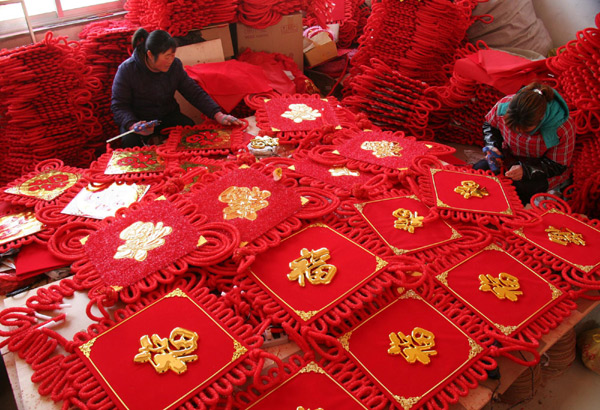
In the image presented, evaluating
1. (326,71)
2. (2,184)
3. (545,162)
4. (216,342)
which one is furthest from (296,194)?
(326,71)

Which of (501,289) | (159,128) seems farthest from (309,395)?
(159,128)

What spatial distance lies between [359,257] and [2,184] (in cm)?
213

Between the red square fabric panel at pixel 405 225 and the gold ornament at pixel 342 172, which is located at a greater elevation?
the gold ornament at pixel 342 172

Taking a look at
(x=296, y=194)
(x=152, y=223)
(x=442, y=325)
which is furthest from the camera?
(x=296, y=194)

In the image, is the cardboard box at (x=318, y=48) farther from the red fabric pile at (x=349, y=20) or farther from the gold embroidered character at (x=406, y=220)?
the gold embroidered character at (x=406, y=220)

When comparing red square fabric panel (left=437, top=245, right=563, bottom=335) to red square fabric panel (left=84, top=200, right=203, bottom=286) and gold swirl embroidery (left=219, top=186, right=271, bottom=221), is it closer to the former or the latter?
gold swirl embroidery (left=219, top=186, right=271, bottom=221)

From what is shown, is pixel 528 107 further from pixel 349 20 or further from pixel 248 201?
pixel 349 20

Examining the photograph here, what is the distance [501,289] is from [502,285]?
0.08 feet

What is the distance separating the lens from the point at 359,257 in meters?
1.35

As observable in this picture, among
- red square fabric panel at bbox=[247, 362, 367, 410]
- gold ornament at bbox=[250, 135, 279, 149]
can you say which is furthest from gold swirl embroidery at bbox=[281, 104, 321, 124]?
red square fabric panel at bbox=[247, 362, 367, 410]

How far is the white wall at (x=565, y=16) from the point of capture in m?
2.43

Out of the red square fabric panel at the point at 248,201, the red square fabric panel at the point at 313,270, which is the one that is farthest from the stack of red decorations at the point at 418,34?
the red square fabric panel at the point at 313,270

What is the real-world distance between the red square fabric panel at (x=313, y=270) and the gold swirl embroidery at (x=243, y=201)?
0.61 ft

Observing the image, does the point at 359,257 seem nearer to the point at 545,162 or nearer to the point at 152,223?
the point at 152,223
